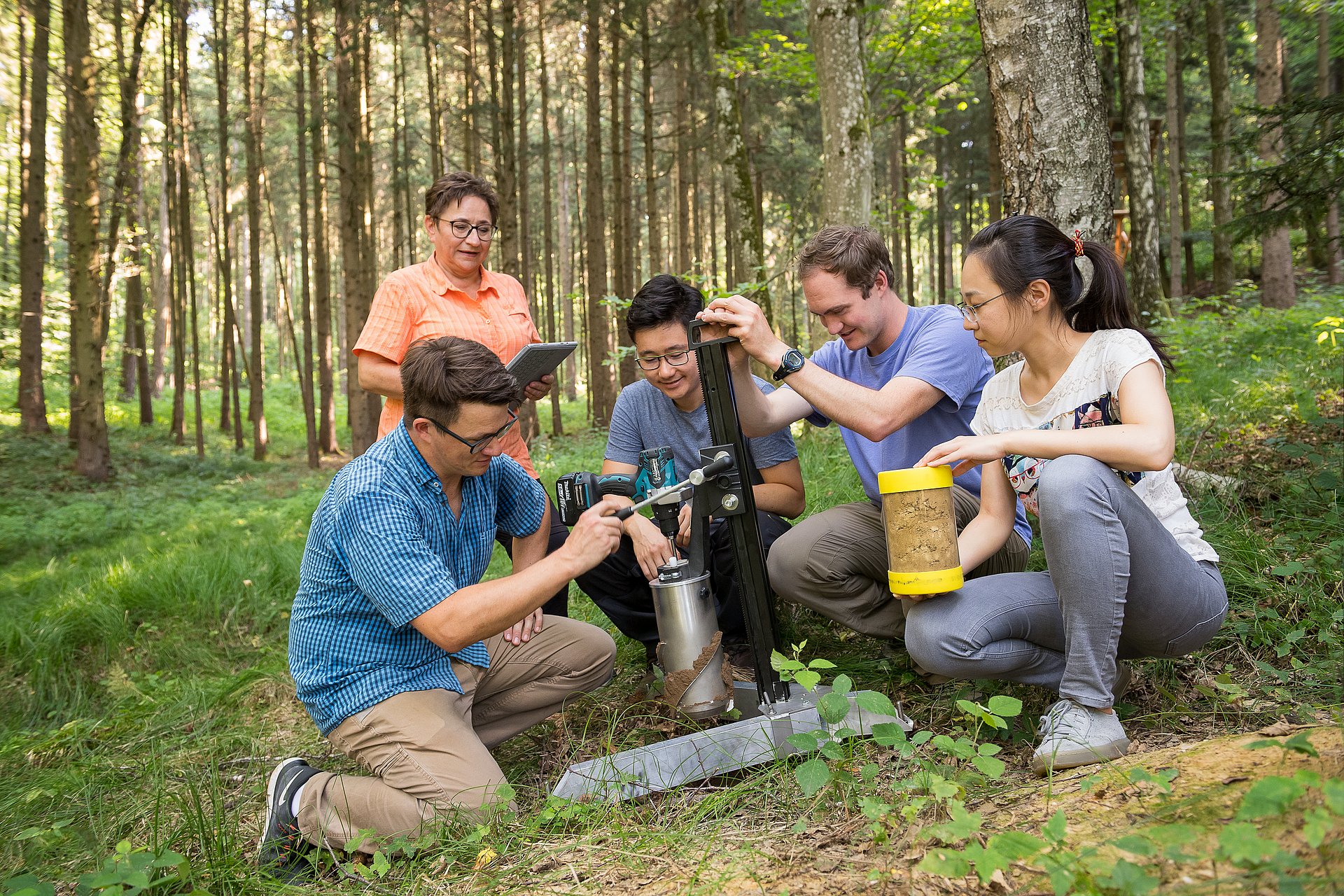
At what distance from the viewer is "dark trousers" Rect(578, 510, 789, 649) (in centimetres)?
367

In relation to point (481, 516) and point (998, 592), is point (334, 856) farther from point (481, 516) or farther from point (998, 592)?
point (998, 592)

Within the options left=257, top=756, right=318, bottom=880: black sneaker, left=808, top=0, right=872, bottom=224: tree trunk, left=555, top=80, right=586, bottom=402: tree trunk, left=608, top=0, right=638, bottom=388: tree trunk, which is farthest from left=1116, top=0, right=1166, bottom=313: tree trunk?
left=555, top=80, right=586, bottom=402: tree trunk

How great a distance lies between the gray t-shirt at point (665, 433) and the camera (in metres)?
3.76

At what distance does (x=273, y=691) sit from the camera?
14.4ft

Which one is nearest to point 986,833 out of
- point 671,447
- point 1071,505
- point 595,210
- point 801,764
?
point 801,764

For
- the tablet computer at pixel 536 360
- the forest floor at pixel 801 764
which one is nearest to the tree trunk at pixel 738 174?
the forest floor at pixel 801 764

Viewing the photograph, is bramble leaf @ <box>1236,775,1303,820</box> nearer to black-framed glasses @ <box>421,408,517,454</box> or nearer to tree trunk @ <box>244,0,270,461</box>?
black-framed glasses @ <box>421,408,517,454</box>

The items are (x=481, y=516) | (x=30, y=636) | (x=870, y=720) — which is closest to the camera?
(x=870, y=720)

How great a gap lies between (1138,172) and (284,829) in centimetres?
1166

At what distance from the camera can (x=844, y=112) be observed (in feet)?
23.4

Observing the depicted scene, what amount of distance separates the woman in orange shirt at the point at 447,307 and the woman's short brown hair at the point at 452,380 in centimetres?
94

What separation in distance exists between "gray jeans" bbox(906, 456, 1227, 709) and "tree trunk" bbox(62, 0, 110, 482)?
11422mm

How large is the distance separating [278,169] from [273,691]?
2457cm

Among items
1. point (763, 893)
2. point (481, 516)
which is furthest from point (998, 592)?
point (481, 516)
